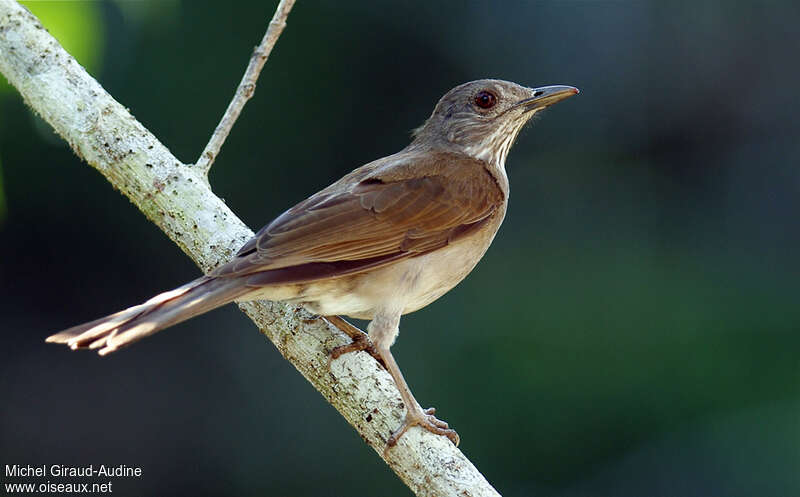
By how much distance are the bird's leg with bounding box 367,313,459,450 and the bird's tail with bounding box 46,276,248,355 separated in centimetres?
60

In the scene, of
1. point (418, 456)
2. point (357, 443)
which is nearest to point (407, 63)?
point (357, 443)

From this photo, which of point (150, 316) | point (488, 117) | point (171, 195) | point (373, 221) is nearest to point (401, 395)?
point (373, 221)

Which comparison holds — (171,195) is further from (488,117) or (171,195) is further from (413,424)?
(488,117)

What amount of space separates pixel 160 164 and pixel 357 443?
3.37m

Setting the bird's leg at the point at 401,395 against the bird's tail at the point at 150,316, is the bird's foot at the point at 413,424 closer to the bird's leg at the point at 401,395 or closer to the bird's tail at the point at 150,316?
the bird's leg at the point at 401,395

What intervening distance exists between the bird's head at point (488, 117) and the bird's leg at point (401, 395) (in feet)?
3.72

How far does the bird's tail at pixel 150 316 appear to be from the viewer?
2734 millimetres

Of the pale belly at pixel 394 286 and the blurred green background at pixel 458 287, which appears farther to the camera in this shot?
the blurred green background at pixel 458 287

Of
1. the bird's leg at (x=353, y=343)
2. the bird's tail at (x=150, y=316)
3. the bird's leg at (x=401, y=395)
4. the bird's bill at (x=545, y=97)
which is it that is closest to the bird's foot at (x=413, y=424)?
the bird's leg at (x=401, y=395)

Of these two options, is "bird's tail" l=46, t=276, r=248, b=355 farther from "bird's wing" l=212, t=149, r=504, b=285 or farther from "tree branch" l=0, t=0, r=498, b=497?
"tree branch" l=0, t=0, r=498, b=497

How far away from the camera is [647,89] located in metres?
8.17

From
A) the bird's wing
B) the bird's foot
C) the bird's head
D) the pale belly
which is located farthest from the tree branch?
the bird's head

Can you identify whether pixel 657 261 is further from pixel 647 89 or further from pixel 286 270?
pixel 286 270

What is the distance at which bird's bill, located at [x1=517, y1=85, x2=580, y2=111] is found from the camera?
4148mm
